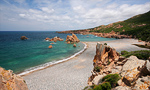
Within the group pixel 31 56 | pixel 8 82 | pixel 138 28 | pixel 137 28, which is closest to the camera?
pixel 8 82

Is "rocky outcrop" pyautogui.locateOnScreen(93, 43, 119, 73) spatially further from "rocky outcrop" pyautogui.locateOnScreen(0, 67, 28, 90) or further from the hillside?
the hillside

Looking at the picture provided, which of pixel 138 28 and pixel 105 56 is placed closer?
pixel 105 56

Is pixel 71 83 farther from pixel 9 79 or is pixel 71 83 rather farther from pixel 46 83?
pixel 9 79

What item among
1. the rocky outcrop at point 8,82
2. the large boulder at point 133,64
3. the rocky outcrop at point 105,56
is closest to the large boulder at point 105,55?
the rocky outcrop at point 105,56

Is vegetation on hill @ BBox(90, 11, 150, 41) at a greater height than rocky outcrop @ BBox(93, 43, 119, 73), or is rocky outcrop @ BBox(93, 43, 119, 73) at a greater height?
vegetation on hill @ BBox(90, 11, 150, 41)

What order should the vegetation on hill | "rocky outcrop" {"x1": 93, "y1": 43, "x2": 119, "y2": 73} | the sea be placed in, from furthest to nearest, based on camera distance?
1. the vegetation on hill
2. the sea
3. "rocky outcrop" {"x1": 93, "y1": 43, "x2": 119, "y2": 73}

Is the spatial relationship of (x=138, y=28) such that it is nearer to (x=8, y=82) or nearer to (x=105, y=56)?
(x=105, y=56)

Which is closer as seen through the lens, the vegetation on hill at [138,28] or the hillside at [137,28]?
the vegetation on hill at [138,28]

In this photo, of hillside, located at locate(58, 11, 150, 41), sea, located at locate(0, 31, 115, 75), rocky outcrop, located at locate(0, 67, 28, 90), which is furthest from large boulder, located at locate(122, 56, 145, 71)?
hillside, located at locate(58, 11, 150, 41)

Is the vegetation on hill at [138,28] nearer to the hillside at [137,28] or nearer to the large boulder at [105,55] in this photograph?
the hillside at [137,28]

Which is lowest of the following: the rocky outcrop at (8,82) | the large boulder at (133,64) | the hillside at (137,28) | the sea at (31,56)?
the sea at (31,56)

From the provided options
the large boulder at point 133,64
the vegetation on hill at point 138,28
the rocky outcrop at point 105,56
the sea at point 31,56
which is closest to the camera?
the large boulder at point 133,64

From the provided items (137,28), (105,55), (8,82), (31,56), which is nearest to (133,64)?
(105,55)

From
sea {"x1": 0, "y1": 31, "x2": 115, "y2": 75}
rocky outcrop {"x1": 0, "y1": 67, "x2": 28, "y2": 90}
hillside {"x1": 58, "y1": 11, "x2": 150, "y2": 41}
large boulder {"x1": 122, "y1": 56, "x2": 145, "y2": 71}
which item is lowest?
sea {"x1": 0, "y1": 31, "x2": 115, "y2": 75}
